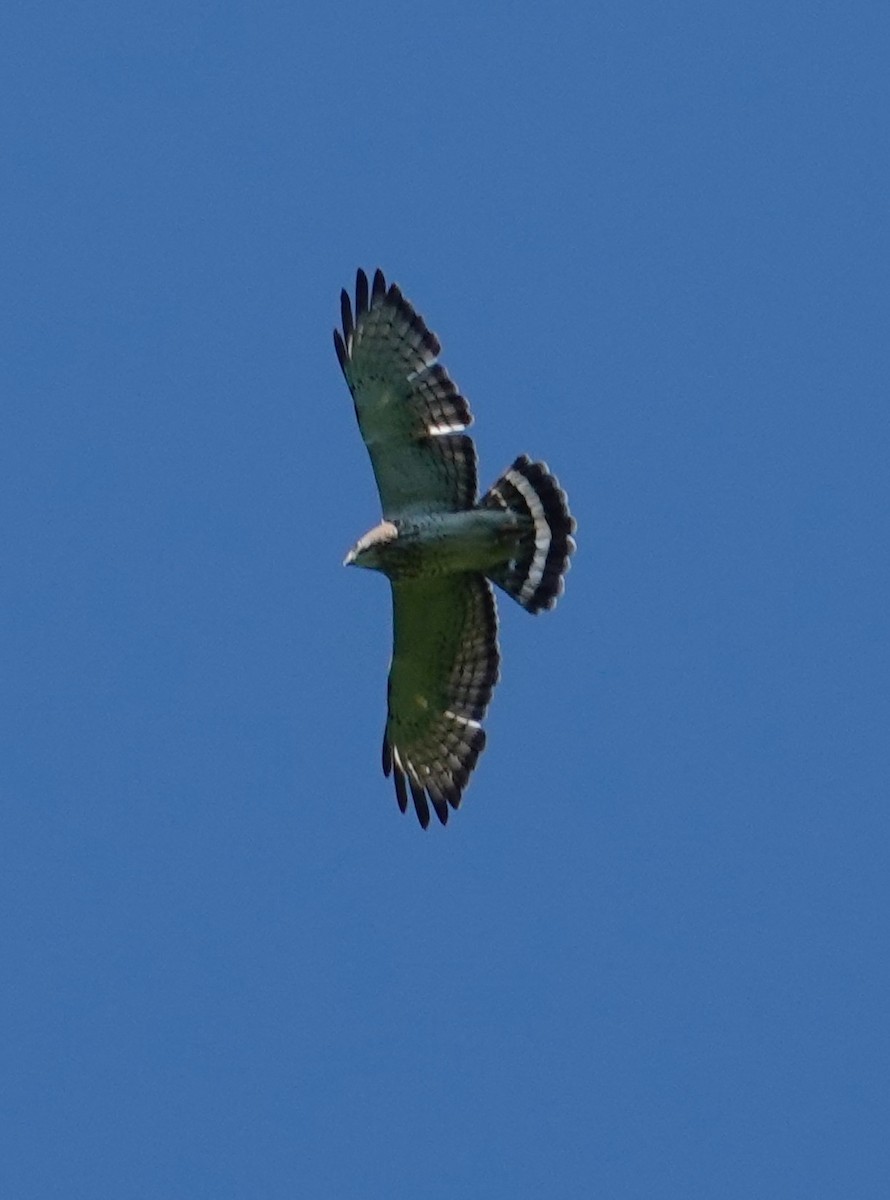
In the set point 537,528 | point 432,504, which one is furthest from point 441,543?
point 537,528

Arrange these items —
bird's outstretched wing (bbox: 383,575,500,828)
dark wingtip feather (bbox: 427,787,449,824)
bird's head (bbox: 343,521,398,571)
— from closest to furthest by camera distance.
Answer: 1. bird's head (bbox: 343,521,398,571)
2. bird's outstretched wing (bbox: 383,575,500,828)
3. dark wingtip feather (bbox: 427,787,449,824)

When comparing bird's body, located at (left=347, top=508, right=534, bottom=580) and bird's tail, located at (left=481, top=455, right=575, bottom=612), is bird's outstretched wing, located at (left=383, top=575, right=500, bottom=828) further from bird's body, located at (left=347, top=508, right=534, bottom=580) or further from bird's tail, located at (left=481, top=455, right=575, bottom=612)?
bird's tail, located at (left=481, top=455, right=575, bottom=612)

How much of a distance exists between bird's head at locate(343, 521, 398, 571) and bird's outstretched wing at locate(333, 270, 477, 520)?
0.57 feet

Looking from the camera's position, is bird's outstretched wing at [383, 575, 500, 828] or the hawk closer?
the hawk

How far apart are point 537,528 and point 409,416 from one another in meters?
1.02

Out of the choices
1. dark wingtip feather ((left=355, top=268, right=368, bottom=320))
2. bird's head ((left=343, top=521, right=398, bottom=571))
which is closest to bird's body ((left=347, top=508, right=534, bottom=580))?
bird's head ((left=343, top=521, right=398, bottom=571))

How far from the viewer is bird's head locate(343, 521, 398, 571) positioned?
15602mm

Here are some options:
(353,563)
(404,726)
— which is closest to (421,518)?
(353,563)

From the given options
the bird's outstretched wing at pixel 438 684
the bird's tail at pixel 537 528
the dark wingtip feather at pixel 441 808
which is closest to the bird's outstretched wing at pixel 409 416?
the bird's tail at pixel 537 528

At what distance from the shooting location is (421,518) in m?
15.7

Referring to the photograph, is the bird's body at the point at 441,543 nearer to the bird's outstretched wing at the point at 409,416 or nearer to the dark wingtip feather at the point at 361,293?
the bird's outstretched wing at the point at 409,416

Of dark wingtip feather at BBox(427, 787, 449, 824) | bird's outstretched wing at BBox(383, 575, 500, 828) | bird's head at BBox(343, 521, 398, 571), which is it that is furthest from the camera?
dark wingtip feather at BBox(427, 787, 449, 824)

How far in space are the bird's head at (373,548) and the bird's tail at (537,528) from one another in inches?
25.1

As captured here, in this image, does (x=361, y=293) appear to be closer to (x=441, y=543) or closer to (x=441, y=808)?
(x=441, y=543)
